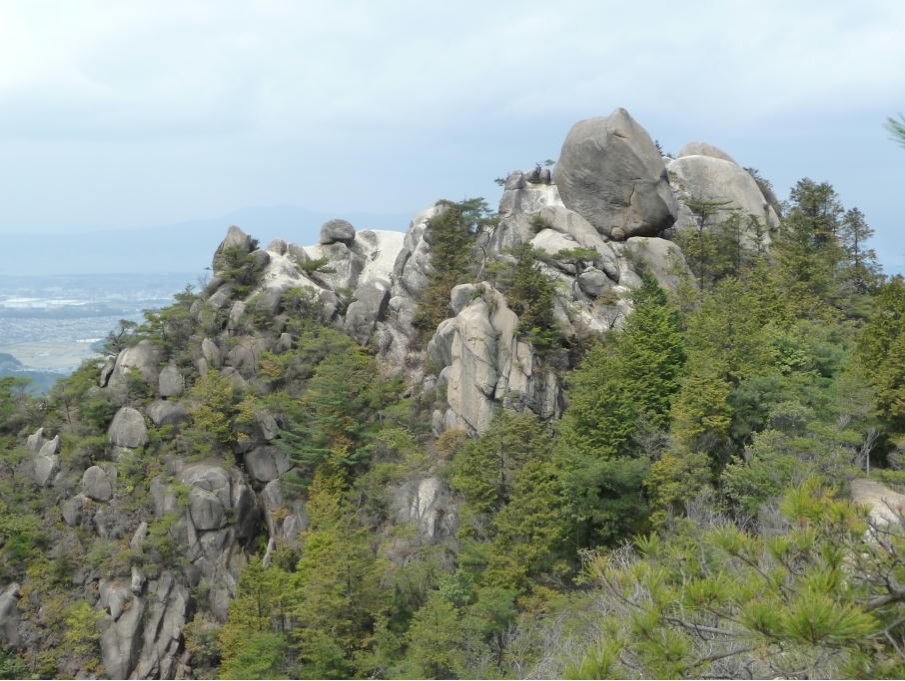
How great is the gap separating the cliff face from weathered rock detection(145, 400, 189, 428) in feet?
0.29

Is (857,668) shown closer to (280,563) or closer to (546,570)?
(546,570)

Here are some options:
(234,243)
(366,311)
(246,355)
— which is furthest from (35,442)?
(366,311)

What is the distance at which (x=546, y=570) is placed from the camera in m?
21.6

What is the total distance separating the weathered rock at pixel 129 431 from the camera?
3303cm

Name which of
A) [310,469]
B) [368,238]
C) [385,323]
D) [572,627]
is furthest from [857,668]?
[368,238]

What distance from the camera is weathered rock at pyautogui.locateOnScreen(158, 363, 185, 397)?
113 feet

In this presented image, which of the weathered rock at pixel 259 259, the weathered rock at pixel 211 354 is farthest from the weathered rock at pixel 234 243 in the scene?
the weathered rock at pixel 211 354

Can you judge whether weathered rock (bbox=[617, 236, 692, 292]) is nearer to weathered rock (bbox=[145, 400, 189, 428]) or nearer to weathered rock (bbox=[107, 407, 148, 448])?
weathered rock (bbox=[145, 400, 189, 428])

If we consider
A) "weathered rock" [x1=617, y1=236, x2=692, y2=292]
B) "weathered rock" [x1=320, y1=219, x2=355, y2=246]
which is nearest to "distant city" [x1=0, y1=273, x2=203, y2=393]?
"weathered rock" [x1=320, y1=219, x2=355, y2=246]

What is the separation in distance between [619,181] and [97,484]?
28.1m

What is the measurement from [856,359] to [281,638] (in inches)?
819

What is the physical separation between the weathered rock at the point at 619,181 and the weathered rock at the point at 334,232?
530 inches

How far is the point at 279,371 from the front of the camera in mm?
33938

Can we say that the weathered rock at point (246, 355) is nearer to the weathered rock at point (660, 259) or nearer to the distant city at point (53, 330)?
the weathered rock at point (660, 259)
